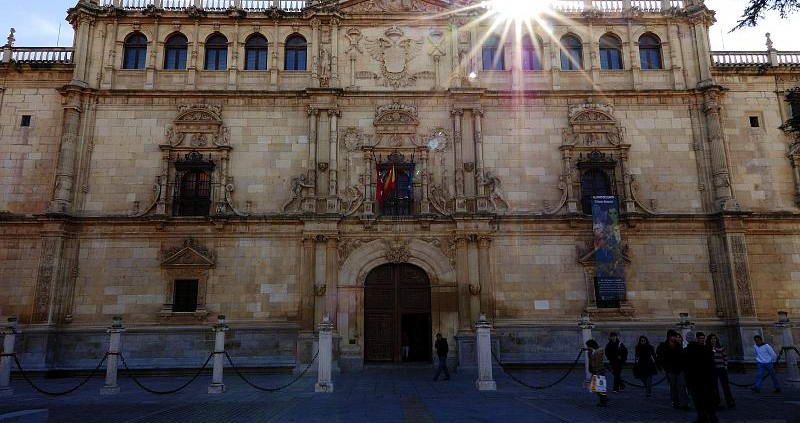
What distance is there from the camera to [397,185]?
23875mm

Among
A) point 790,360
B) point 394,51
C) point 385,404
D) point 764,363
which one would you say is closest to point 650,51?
point 394,51

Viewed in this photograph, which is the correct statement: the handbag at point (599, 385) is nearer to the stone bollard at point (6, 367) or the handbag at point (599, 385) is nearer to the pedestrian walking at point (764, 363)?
the pedestrian walking at point (764, 363)

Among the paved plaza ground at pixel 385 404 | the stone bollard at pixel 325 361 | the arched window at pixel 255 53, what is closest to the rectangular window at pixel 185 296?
the paved plaza ground at pixel 385 404

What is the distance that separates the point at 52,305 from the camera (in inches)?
843

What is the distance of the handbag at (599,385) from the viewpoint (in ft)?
43.1

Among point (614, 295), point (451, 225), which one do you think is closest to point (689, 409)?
point (614, 295)

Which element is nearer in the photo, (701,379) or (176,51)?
(701,379)

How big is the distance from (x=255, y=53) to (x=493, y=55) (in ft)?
37.0

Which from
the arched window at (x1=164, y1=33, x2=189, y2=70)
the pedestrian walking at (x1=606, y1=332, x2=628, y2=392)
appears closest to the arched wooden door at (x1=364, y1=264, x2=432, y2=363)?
the pedestrian walking at (x1=606, y1=332, x2=628, y2=392)

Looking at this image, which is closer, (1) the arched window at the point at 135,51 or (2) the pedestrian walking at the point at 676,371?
(2) the pedestrian walking at the point at 676,371

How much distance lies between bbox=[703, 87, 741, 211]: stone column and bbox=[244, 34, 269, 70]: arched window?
20599 mm

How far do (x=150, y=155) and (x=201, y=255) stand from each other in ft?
17.2

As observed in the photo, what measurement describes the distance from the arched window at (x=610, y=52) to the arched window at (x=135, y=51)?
21654 mm

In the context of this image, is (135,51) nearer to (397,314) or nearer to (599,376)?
(397,314)
